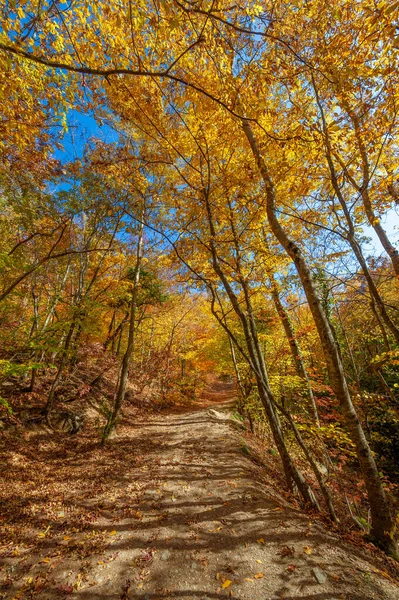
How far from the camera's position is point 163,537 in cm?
347

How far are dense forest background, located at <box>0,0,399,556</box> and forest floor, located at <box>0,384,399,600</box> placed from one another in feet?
3.32

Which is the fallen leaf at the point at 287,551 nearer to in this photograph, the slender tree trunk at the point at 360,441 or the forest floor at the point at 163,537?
the forest floor at the point at 163,537

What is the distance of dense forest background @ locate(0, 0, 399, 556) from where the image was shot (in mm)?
3545

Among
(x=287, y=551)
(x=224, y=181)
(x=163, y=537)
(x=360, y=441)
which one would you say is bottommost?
(x=287, y=551)

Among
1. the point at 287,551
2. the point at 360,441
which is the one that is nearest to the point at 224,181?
the point at 360,441

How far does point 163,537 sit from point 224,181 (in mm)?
6431

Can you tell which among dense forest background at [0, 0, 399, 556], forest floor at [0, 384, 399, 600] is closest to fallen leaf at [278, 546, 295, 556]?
forest floor at [0, 384, 399, 600]

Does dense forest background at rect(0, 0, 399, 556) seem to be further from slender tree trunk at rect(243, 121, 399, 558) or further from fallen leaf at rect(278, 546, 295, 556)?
fallen leaf at rect(278, 546, 295, 556)

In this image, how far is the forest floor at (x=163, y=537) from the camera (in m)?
2.71

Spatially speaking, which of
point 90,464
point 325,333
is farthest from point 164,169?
point 90,464

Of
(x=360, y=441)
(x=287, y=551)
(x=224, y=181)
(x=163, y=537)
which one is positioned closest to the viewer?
(x=287, y=551)

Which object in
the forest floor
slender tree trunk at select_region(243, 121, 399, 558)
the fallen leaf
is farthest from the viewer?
slender tree trunk at select_region(243, 121, 399, 558)

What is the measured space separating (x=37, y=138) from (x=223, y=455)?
366 inches

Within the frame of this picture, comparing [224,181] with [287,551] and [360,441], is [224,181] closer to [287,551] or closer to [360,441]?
[360,441]
